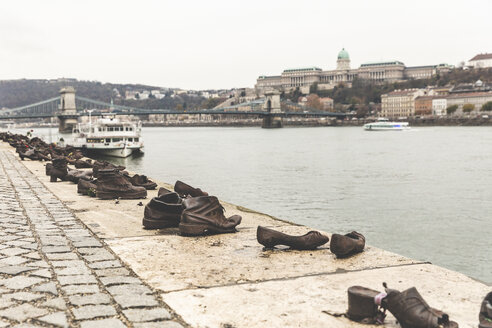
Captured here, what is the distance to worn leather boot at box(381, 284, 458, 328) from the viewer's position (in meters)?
2.52

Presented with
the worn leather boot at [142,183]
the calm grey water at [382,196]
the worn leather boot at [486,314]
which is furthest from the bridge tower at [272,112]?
the worn leather boot at [486,314]

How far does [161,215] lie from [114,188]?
2272 mm

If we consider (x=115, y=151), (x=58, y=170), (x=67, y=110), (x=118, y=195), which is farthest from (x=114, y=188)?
(x=67, y=110)

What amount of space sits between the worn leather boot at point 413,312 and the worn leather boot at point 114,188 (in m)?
4.97

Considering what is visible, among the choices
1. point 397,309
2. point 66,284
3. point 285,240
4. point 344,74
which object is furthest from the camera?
point 344,74

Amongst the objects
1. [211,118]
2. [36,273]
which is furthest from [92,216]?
[211,118]

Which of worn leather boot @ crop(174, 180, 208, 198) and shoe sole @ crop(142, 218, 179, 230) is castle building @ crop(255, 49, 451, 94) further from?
shoe sole @ crop(142, 218, 179, 230)

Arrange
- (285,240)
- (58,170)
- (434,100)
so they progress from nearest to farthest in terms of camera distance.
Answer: (285,240)
(58,170)
(434,100)

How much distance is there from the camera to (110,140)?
103ft

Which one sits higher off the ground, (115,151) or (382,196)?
(115,151)

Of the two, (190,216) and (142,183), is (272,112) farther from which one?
(190,216)

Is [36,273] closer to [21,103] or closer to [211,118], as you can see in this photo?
[21,103]

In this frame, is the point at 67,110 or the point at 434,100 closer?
the point at 67,110

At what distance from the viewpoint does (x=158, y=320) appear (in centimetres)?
264
